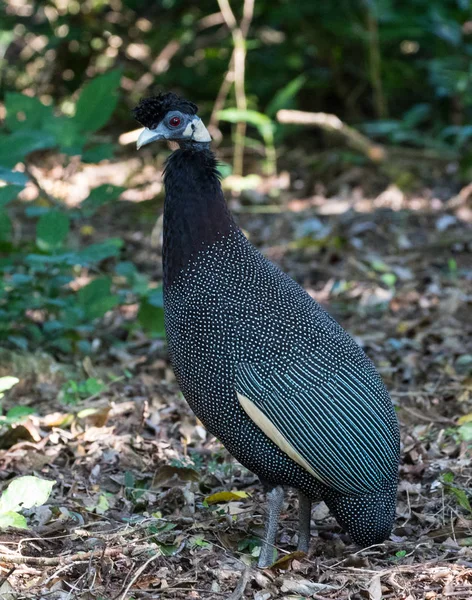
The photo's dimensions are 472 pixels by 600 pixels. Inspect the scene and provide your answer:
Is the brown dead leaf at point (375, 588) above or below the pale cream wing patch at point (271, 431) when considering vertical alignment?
below

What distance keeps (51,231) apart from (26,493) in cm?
249

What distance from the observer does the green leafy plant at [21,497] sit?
313cm

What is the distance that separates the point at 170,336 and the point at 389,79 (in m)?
7.25

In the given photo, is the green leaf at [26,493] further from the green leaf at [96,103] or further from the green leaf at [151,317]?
the green leaf at [96,103]

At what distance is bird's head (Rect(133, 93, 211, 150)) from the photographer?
3.74 metres

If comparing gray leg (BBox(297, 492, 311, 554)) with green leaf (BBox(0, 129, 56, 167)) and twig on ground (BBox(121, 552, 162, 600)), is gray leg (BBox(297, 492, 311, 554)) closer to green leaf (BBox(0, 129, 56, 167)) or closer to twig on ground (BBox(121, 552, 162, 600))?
twig on ground (BBox(121, 552, 162, 600))

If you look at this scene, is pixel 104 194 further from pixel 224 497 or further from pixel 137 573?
pixel 137 573

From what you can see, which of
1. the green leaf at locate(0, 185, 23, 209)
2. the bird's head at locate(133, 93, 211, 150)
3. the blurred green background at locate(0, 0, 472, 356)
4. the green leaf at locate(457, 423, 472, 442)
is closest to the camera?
the bird's head at locate(133, 93, 211, 150)

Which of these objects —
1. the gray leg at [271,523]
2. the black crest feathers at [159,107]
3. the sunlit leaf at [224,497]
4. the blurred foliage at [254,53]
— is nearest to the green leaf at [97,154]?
the black crest feathers at [159,107]

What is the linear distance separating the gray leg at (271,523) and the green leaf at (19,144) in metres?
2.54

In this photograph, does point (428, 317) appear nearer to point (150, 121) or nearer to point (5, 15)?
point (150, 121)

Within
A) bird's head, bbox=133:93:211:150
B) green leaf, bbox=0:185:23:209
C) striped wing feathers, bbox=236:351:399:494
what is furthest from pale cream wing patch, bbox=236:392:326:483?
green leaf, bbox=0:185:23:209

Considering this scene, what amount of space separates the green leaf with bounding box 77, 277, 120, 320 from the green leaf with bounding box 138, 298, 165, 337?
23cm

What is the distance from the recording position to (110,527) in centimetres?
383
